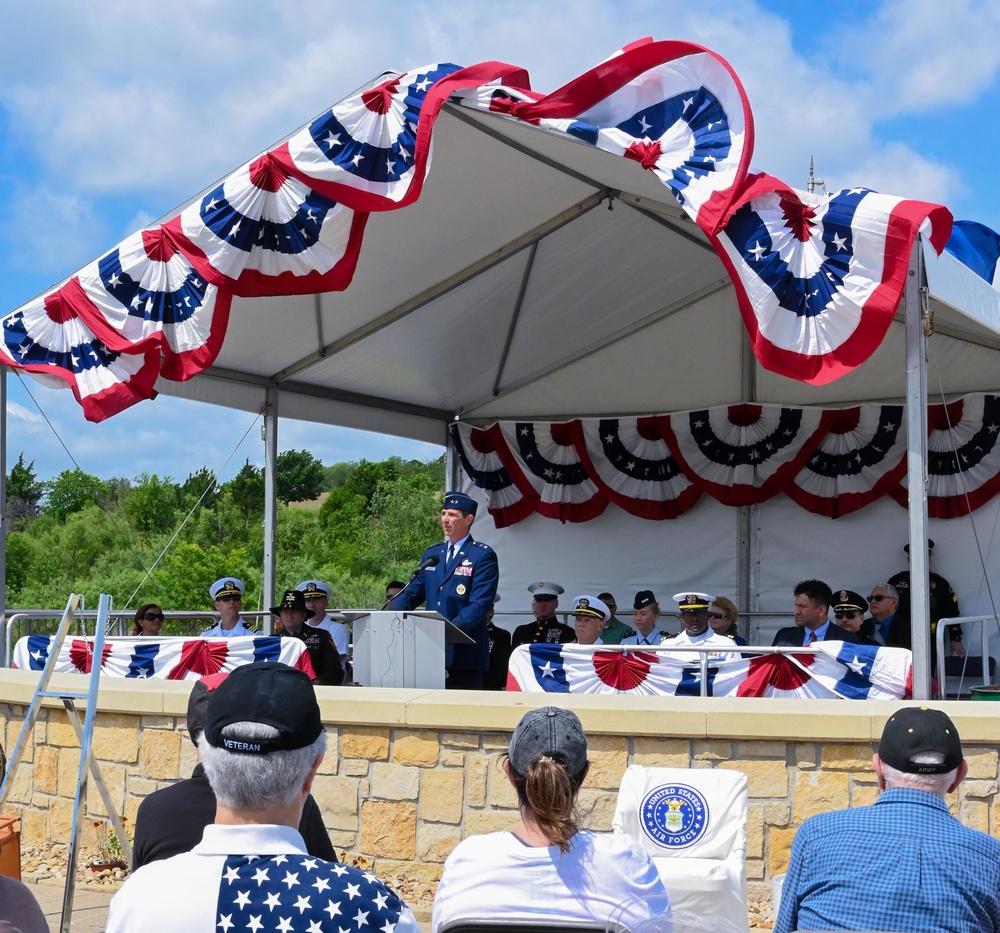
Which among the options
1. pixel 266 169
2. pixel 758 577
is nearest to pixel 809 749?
pixel 266 169

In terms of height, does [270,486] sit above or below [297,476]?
below

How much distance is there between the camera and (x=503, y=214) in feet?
28.8

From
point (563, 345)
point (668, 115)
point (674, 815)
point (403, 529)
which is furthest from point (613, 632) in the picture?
point (403, 529)

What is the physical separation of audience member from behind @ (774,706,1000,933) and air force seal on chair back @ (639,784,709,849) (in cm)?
222

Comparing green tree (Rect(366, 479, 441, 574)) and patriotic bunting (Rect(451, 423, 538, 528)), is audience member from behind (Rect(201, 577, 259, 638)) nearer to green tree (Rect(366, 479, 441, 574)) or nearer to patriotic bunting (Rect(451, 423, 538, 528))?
patriotic bunting (Rect(451, 423, 538, 528))

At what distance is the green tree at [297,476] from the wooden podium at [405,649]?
47713mm

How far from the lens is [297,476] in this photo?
183ft

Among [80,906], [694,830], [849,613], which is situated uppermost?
[849,613]

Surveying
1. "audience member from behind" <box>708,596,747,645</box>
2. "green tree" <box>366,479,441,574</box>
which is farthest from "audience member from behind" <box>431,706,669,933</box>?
"green tree" <box>366,479,441,574</box>

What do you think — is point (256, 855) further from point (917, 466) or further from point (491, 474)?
point (491, 474)

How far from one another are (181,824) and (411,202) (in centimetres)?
478

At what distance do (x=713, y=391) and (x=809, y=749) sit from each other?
267 inches

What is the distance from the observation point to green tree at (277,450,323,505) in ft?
179

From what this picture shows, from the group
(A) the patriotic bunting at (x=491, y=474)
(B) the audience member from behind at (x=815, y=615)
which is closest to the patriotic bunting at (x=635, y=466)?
(A) the patriotic bunting at (x=491, y=474)
